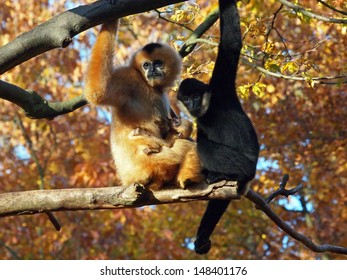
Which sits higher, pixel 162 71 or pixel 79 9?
pixel 162 71

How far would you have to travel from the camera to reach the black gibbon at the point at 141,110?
6.54 metres

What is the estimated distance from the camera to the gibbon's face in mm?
7086

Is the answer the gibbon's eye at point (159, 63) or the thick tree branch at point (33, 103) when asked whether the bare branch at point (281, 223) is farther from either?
the thick tree branch at point (33, 103)

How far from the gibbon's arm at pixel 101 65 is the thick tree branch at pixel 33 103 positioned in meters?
0.35

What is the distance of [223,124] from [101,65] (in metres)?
Answer: 1.49

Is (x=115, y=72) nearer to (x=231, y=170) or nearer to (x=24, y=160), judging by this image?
(x=231, y=170)

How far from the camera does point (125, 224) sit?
1809 centimetres

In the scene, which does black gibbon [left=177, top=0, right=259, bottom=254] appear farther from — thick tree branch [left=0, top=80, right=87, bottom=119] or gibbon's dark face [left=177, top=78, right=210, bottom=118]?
thick tree branch [left=0, top=80, right=87, bottom=119]

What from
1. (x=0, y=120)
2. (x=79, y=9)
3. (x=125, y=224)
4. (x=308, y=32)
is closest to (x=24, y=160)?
(x=0, y=120)

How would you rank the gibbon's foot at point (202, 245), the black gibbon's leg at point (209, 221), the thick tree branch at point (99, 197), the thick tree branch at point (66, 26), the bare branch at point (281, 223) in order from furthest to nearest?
the gibbon's foot at point (202, 245) < the black gibbon's leg at point (209, 221) < the bare branch at point (281, 223) < the thick tree branch at point (99, 197) < the thick tree branch at point (66, 26)

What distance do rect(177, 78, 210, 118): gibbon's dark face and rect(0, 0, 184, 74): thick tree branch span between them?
1.61m

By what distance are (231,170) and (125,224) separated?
11990 mm

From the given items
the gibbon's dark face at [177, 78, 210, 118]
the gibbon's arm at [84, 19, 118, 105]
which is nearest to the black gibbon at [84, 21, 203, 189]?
the gibbon's arm at [84, 19, 118, 105]

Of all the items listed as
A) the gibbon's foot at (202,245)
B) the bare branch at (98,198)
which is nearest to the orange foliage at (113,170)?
the gibbon's foot at (202,245)
